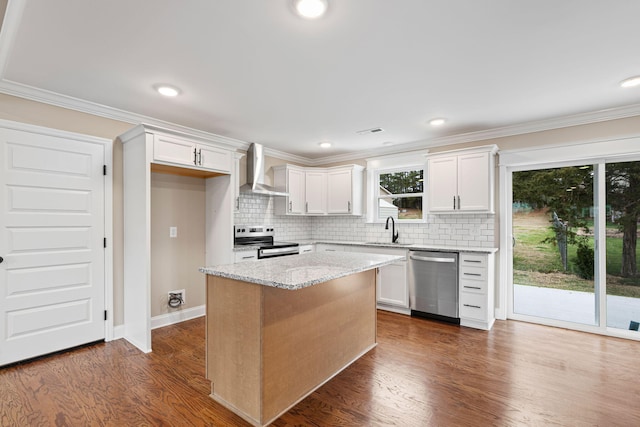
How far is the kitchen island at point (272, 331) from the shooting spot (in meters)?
1.95

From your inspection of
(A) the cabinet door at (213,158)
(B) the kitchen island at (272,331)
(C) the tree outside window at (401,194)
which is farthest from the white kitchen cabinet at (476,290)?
(A) the cabinet door at (213,158)

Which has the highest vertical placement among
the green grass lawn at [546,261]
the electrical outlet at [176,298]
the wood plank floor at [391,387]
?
the green grass lawn at [546,261]

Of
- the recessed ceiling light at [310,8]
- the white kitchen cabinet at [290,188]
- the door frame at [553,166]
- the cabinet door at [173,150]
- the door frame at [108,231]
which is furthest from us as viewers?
Result: the white kitchen cabinet at [290,188]

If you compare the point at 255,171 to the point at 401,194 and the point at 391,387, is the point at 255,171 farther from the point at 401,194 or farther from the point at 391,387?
the point at 391,387

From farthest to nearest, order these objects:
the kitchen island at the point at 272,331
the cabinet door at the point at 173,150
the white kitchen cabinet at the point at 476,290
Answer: the white kitchen cabinet at the point at 476,290
the cabinet door at the point at 173,150
the kitchen island at the point at 272,331

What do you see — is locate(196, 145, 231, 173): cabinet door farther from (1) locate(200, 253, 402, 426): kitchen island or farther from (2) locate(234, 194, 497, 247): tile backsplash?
(1) locate(200, 253, 402, 426): kitchen island

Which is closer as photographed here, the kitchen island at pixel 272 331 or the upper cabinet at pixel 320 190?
the kitchen island at pixel 272 331

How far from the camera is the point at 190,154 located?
345cm

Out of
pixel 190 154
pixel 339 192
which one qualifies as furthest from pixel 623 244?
pixel 190 154

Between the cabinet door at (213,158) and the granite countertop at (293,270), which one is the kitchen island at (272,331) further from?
the cabinet door at (213,158)

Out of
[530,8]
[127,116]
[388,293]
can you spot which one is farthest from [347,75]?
[388,293]

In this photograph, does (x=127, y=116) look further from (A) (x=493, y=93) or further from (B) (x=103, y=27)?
(A) (x=493, y=93)

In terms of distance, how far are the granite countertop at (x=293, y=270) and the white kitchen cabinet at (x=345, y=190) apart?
2.46m

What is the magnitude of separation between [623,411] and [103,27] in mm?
4207
